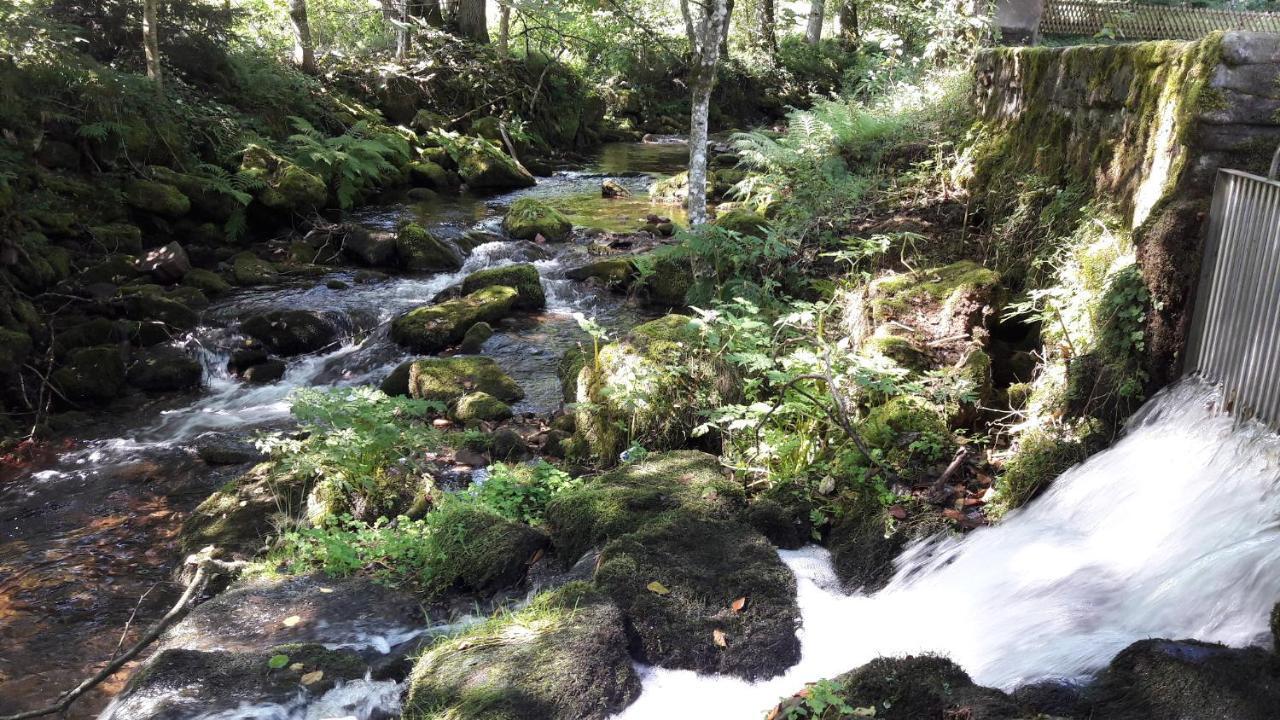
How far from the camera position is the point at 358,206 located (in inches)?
607

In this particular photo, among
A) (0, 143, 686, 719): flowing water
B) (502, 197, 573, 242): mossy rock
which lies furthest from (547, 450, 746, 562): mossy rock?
(502, 197, 573, 242): mossy rock

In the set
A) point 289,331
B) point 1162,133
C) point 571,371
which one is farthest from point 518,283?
point 1162,133

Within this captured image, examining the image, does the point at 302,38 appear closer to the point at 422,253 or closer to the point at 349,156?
the point at 349,156

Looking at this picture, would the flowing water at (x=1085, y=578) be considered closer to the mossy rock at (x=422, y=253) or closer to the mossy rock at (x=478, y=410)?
the mossy rock at (x=478, y=410)

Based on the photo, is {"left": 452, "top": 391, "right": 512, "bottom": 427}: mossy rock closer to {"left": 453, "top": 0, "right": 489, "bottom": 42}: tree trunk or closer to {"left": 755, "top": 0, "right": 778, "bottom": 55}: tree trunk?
{"left": 453, "top": 0, "right": 489, "bottom": 42}: tree trunk

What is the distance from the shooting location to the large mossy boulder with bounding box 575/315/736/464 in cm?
654

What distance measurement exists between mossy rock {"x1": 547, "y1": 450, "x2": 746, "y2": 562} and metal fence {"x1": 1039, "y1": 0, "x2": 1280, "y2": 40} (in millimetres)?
15902

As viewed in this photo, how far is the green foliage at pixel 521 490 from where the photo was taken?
19.0 ft

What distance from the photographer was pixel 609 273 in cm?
1184

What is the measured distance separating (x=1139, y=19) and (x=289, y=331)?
19669 mm

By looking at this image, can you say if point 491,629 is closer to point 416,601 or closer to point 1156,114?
point 416,601

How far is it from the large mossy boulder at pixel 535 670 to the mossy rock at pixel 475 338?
6.07 meters

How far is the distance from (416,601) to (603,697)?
1.63 m

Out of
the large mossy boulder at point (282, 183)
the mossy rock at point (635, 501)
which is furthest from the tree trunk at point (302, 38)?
the mossy rock at point (635, 501)
